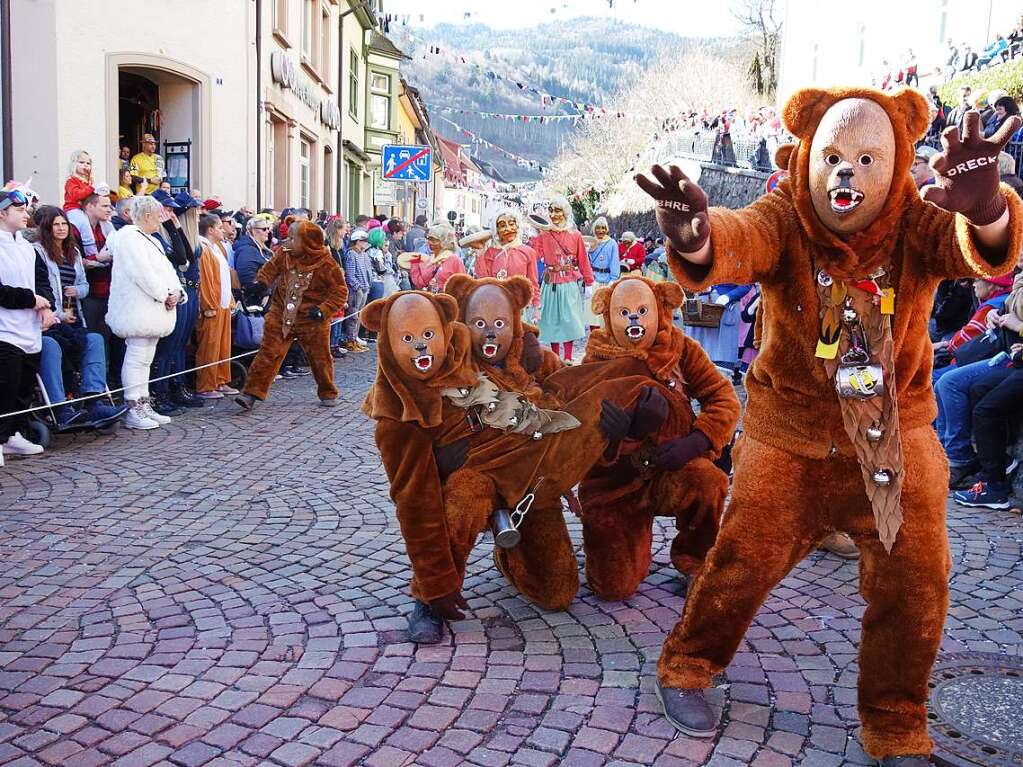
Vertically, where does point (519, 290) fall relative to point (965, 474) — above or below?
above

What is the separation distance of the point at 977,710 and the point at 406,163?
16.5 metres

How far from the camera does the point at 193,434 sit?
820 cm

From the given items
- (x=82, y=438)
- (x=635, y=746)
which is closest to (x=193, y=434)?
(x=82, y=438)

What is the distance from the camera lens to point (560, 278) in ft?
38.5

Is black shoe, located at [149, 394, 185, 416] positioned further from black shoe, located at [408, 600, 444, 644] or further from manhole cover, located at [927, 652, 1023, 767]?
manhole cover, located at [927, 652, 1023, 767]

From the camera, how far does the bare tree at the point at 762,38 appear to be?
4425 centimetres

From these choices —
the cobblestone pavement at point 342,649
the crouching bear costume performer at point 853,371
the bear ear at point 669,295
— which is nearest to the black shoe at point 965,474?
the cobblestone pavement at point 342,649

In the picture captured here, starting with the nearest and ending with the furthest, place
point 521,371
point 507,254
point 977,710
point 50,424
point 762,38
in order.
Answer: point 977,710
point 521,371
point 50,424
point 507,254
point 762,38

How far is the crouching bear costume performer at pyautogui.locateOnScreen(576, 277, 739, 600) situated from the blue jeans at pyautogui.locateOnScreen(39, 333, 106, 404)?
5.06 m

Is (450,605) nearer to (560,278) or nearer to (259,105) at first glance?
(560,278)

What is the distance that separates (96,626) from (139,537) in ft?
4.20

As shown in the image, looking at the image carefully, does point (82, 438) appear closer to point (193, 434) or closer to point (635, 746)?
point (193, 434)

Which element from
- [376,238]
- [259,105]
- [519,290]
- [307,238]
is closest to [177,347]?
[307,238]

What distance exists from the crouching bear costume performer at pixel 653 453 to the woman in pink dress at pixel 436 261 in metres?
6.61
